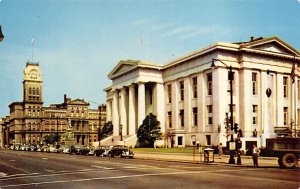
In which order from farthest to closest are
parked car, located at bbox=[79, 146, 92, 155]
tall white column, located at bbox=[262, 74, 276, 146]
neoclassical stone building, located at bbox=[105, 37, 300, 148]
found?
tall white column, located at bbox=[262, 74, 276, 146]
neoclassical stone building, located at bbox=[105, 37, 300, 148]
parked car, located at bbox=[79, 146, 92, 155]

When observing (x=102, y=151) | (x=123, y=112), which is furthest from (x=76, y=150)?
(x=123, y=112)

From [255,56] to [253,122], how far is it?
11163mm

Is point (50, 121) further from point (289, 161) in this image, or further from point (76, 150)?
point (289, 161)

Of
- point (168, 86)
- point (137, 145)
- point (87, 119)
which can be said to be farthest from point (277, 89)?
point (87, 119)

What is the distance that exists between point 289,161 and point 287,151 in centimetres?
70

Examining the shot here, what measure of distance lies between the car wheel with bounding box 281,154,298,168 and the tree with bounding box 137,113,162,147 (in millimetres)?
49602

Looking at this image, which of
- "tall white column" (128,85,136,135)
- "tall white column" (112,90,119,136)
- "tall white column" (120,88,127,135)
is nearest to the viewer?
"tall white column" (128,85,136,135)

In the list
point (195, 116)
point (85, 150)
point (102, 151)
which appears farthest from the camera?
point (195, 116)

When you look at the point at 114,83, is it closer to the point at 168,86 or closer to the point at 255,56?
the point at 168,86

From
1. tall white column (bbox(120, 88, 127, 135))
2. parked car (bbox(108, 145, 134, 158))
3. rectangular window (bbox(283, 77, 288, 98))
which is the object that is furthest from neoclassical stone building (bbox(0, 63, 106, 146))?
parked car (bbox(108, 145, 134, 158))

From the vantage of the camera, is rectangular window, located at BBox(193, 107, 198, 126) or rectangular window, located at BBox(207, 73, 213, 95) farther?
rectangular window, located at BBox(193, 107, 198, 126)

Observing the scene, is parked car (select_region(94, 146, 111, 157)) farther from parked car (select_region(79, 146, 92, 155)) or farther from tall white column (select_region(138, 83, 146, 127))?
tall white column (select_region(138, 83, 146, 127))

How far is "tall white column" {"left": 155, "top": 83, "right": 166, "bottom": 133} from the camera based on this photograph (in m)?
83.9

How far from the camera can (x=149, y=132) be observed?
7744cm
